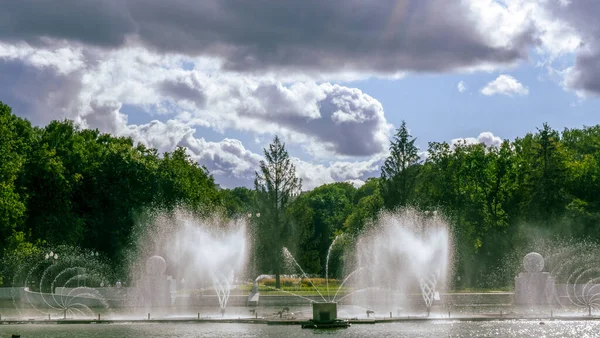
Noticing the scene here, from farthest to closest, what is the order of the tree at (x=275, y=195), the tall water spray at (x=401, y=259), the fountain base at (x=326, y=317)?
1. the tree at (x=275, y=195)
2. the tall water spray at (x=401, y=259)
3. the fountain base at (x=326, y=317)

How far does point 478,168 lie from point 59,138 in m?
40.2

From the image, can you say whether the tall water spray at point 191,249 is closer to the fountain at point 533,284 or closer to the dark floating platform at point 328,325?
the fountain at point 533,284

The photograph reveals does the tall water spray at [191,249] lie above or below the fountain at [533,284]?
above

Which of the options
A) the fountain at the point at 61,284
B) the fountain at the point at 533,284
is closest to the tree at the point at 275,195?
the fountain at the point at 61,284

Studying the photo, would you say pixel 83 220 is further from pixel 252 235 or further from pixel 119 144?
pixel 252 235

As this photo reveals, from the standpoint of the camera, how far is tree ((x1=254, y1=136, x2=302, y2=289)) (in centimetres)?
8006

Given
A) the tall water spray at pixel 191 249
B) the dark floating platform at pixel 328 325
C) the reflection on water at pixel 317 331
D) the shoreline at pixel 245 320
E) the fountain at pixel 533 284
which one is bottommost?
the reflection on water at pixel 317 331

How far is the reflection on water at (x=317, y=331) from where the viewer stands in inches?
1254

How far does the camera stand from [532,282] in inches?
1980

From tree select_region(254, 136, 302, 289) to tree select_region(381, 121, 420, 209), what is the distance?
1142 cm

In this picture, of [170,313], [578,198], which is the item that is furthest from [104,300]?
[578,198]

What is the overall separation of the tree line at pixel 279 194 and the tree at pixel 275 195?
0.11 m

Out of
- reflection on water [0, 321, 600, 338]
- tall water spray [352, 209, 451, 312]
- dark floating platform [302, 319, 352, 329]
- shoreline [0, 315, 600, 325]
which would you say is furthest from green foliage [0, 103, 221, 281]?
dark floating platform [302, 319, 352, 329]

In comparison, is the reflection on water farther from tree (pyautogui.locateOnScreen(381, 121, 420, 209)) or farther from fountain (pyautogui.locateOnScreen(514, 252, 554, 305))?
tree (pyautogui.locateOnScreen(381, 121, 420, 209))
